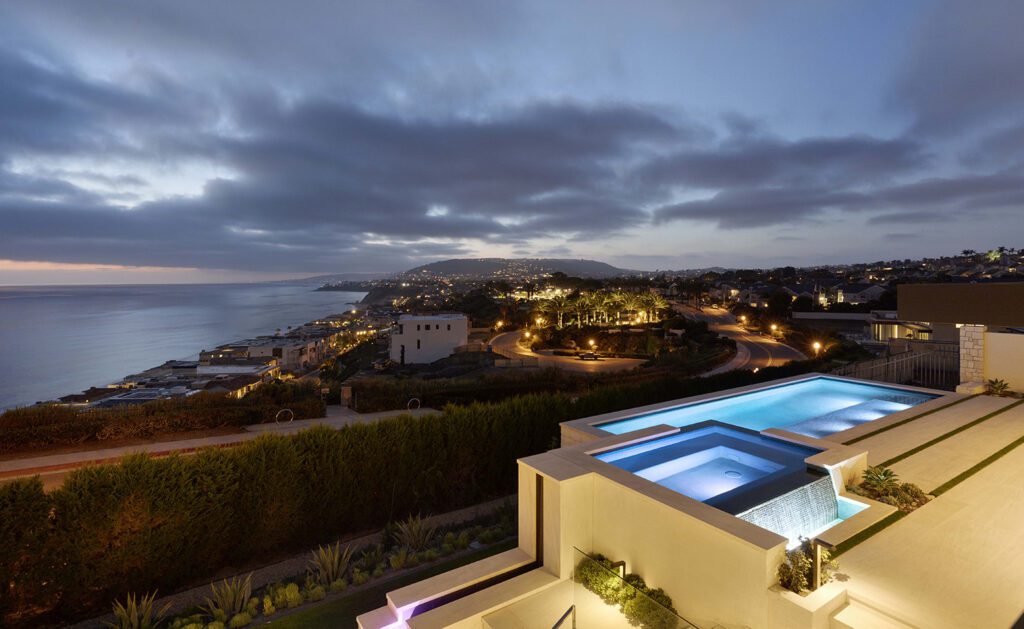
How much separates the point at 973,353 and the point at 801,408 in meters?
4.25

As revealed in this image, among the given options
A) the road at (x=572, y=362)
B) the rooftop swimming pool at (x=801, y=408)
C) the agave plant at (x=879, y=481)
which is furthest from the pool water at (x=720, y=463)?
the road at (x=572, y=362)

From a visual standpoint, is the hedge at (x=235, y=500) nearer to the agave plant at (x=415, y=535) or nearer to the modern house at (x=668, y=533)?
the agave plant at (x=415, y=535)

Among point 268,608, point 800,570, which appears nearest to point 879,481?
point 800,570

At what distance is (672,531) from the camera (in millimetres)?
3793

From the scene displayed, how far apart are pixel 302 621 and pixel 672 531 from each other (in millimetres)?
3824

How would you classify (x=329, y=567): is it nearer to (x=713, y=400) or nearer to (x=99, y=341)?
(x=713, y=400)

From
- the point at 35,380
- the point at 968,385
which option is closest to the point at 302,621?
the point at 968,385

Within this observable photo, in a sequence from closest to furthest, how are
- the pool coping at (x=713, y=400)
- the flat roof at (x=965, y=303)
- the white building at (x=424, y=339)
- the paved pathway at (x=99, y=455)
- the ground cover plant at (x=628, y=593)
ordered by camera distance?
the ground cover plant at (x=628, y=593)
the pool coping at (x=713, y=400)
the paved pathway at (x=99, y=455)
the flat roof at (x=965, y=303)
the white building at (x=424, y=339)

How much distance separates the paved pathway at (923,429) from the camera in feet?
20.0

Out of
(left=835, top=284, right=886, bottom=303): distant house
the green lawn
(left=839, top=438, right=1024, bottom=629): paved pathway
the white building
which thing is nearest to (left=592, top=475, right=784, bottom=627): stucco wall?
(left=839, top=438, right=1024, bottom=629): paved pathway

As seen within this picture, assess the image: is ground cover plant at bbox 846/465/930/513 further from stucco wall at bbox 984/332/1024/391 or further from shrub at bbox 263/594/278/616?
stucco wall at bbox 984/332/1024/391

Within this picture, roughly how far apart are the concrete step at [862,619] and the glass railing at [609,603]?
980 millimetres

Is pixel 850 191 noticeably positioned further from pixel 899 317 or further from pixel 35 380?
pixel 35 380

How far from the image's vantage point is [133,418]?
9359 millimetres
